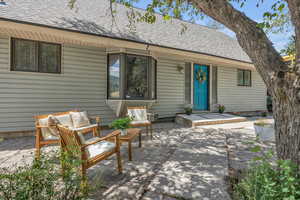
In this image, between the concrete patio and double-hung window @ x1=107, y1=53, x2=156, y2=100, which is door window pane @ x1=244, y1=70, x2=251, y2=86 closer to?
the concrete patio

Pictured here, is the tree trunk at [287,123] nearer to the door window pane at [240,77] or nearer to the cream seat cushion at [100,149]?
the cream seat cushion at [100,149]

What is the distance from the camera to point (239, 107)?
9.42 m

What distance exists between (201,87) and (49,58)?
6.79 metres

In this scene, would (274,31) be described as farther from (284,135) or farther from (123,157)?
(123,157)

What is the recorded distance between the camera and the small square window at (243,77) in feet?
31.0

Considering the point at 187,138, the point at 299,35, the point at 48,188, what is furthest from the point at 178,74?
the point at 48,188

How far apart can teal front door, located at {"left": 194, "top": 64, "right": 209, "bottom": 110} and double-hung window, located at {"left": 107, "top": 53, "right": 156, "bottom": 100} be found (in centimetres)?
306

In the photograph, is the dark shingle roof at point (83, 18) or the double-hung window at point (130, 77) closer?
the dark shingle roof at point (83, 18)

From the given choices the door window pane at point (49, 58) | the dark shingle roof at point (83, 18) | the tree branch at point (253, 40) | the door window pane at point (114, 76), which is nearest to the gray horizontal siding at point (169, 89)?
the dark shingle roof at point (83, 18)

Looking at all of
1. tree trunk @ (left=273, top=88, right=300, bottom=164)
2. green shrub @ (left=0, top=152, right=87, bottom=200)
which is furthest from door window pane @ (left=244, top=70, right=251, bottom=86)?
green shrub @ (left=0, top=152, right=87, bottom=200)

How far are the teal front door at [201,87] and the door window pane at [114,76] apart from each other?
4.29 meters

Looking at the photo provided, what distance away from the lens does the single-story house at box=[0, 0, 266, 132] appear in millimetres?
4535

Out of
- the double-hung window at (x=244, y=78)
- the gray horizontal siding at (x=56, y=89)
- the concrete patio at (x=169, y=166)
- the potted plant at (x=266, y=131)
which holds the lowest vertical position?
the concrete patio at (x=169, y=166)

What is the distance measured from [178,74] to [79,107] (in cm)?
454
